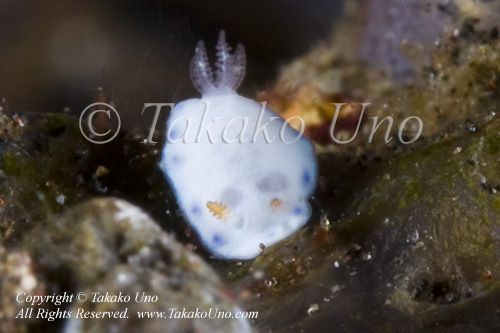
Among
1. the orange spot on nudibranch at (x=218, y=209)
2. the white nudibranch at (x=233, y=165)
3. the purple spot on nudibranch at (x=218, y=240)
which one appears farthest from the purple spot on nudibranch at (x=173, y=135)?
the purple spot on nudibranch at (x=218, y=240)

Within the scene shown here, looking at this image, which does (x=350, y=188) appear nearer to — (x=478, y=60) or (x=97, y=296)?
(x=478, y=60)

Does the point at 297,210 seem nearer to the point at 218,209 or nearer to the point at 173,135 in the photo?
the point at 218,209

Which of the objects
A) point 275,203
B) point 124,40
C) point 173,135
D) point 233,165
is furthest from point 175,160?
point 124,40

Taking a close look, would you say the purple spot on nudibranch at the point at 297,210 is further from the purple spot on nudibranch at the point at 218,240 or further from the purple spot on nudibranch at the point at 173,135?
the purple spot on nudibranch at the point at 173,135

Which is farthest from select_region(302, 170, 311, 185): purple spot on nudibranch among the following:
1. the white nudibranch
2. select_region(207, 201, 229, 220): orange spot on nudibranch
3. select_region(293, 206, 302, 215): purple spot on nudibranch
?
select_region(207, 201, 229, 220): orange spot on nudibranch

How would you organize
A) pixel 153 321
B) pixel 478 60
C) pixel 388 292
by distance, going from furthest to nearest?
1. pixel 478 60
2. pixel 388 292
3. pixel 153 321

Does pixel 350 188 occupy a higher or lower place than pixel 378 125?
lower

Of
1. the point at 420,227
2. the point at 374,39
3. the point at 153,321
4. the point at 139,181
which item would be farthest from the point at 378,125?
the point at 153,321
